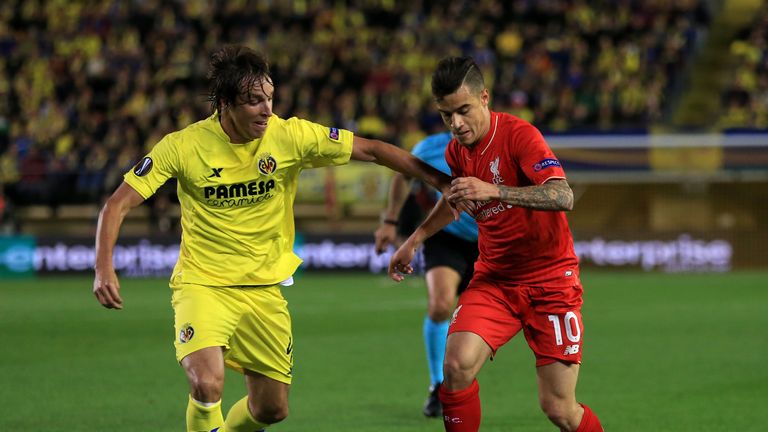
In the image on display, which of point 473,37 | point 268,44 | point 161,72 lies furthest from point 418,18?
point 161,72

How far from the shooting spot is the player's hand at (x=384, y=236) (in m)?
7.61

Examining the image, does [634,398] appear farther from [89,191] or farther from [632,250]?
[89,191]

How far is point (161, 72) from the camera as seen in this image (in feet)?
82.3

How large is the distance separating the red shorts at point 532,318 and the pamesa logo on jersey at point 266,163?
115 cm

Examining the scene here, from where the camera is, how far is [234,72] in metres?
5.48

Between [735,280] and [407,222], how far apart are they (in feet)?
20.2

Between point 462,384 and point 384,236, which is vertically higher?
point 384,236

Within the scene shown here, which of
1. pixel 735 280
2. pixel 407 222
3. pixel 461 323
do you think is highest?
pixel 461 323

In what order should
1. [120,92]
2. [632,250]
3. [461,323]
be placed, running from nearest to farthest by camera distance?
[461,323]
[632,250]
[120,92]

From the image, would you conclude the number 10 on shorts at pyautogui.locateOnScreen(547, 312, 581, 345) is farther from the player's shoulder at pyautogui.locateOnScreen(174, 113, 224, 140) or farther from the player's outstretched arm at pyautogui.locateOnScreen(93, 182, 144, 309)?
the player's outstretched arm at pyautogui.locateOnScreen(93, 182, 144, 309)

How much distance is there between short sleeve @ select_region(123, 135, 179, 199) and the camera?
5.36 m

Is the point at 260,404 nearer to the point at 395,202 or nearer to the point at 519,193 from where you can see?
the point at 519,193

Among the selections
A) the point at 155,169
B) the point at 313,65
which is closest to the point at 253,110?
the point at 155,169

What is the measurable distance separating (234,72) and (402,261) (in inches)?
52.5
